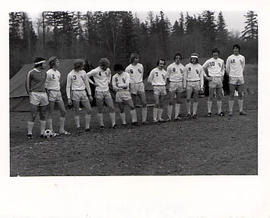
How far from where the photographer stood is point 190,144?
22.7 feet

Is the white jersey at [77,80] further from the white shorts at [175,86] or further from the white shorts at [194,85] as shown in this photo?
the white shorts at [194,85]

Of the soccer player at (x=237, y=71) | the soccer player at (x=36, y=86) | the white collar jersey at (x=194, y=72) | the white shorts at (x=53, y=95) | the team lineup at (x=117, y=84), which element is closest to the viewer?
the soccer player at (x=36, y=86)

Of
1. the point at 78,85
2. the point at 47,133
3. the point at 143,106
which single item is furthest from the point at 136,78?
the point at 47,133

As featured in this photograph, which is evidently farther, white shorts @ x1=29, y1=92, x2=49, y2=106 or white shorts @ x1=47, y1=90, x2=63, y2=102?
white shorts @ x1=47, y1=90, x2=63, y2=102

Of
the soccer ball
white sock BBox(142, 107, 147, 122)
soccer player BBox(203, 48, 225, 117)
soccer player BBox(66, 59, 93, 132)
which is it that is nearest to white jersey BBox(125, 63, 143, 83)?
white sock BBox(142, 107, 147, 122)

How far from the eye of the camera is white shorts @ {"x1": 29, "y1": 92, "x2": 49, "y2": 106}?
798 cm

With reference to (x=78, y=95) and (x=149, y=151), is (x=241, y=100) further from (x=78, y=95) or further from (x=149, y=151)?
(x=78, y=95)

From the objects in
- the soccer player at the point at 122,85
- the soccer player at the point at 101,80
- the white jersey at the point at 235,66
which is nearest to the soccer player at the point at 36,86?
the soccer player at the point at 101,80

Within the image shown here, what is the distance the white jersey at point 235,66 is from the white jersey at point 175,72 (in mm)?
1026

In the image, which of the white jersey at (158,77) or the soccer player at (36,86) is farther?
the white jersey at (158,77)

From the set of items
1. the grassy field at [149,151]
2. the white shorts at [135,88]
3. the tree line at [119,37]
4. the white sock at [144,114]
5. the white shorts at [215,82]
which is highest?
the tree line at [119,37]

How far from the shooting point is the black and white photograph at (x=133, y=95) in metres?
6.30

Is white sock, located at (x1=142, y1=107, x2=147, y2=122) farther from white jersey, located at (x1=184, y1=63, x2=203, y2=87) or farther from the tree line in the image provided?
the tree line

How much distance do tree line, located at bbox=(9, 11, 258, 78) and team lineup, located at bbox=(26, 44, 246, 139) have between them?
28.5 inches
